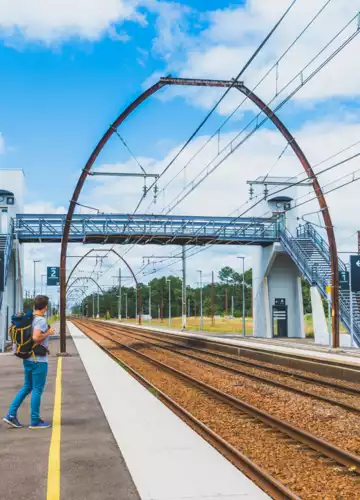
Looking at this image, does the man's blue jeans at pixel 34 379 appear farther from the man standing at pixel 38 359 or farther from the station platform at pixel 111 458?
the station platform at pixel 111 458

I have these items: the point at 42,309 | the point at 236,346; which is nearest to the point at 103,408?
the point at 42,309

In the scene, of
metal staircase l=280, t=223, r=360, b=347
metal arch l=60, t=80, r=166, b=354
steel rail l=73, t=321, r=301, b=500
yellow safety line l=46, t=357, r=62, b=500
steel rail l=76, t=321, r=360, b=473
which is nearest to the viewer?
yellow safety line l=46, t=357, r=62, b=500

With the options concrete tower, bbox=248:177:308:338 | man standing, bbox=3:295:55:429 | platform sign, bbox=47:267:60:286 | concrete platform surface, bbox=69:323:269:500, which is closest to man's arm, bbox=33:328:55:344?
man standing, bbox=3:295:55:429

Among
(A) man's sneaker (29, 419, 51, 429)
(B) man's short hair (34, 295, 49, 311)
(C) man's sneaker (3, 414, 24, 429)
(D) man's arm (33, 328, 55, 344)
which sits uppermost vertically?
(B) man's short hair (34, 295, 49, 311)

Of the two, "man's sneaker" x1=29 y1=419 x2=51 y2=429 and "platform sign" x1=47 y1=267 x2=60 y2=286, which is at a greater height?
"platform sign" x1=47 y1=267 x2=60 y2=286

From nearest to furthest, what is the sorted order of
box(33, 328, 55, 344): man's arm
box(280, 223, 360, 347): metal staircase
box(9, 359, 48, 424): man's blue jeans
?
box(33, 328, 55, 344): man's arm → box(9, 359, 48, 424): man's blue jeans → box(280, 223, 360, 347): metal staircase

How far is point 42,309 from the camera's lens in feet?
29.1

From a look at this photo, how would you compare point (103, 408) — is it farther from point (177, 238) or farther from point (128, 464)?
point (177, 238)

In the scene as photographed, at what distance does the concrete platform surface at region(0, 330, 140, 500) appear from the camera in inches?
238

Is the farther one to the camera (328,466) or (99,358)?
(99,358)

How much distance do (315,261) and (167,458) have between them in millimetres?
32945

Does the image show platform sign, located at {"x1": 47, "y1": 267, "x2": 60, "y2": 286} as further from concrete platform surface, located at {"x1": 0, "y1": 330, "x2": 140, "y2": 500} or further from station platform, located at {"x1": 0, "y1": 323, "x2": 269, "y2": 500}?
concrete platform surface, located at {"x1": 0, "y1": 330, "x2": 140, "y2": 500}

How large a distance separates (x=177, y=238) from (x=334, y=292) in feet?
52.0

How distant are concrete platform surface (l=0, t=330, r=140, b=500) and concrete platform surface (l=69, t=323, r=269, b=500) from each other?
7.3 inches
